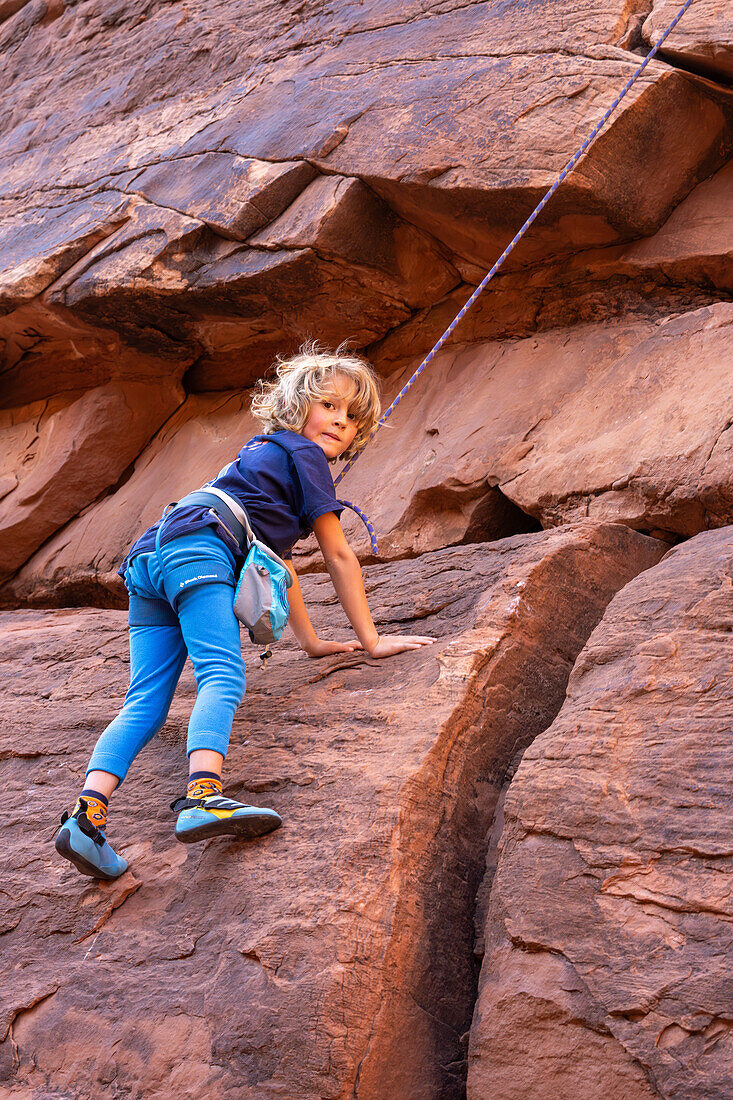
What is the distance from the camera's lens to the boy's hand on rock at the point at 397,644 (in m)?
3.08

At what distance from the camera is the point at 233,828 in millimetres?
2412

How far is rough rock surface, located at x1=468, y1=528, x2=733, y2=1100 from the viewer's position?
6.29ft

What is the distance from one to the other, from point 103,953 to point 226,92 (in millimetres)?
4936

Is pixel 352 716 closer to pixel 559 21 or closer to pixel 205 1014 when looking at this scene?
Result: pixel 205 1014

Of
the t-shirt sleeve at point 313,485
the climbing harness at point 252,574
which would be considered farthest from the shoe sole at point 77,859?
the t-shirt sleeve at point 313,485

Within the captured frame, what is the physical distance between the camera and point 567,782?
7.64 feet

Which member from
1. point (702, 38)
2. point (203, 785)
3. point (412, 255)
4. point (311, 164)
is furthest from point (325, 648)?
point (702, 38)

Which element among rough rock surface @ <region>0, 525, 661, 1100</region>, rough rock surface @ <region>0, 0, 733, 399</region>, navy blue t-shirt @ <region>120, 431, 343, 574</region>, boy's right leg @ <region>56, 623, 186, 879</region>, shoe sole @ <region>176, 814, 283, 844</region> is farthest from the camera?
rough rock surface @ <region>0, 0, 733, 399</region>

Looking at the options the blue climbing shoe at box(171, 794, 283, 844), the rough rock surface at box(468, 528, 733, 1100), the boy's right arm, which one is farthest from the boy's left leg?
the rough rock surface at box(468, 528, 733, 1100)

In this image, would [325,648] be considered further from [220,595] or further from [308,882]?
[308,882]

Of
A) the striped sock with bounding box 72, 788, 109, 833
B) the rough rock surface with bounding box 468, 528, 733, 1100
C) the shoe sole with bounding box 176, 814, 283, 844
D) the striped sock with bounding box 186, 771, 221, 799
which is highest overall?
the striped sock with bounding box 72, 788, 109, 833

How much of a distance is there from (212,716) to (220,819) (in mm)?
289

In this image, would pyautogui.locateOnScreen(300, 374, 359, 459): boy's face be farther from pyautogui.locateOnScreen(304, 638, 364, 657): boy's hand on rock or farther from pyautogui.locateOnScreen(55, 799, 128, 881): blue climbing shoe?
pyautogui.locateOnScreen(55, 799, 128, 881): blue climbing shoe

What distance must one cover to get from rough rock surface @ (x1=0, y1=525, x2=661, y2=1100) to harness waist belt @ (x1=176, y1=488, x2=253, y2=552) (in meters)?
0.57
